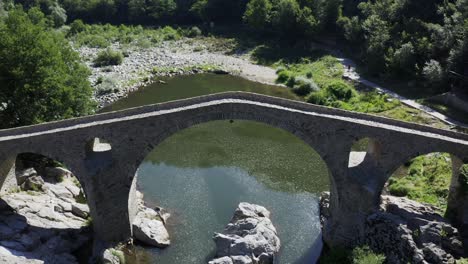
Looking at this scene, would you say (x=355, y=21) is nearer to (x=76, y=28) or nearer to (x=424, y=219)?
(x=424, y=219)

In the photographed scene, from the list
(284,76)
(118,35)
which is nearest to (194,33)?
(118,35)

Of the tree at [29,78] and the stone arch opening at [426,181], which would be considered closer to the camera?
the stone arch opening at [426,181]

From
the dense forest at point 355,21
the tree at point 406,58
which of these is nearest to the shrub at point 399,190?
the dense forest at point 355,21

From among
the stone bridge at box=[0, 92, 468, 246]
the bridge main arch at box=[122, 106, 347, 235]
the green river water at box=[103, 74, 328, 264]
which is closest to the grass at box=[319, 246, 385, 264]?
the stone bridge at box=[0, 92, 468, 246]

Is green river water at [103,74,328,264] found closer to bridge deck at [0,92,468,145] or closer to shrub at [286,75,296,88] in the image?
bridge deck at [0,92,468,145]

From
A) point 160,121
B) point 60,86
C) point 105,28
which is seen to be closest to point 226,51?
point 105,28

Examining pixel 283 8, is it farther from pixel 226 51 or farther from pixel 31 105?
pixel 31 105

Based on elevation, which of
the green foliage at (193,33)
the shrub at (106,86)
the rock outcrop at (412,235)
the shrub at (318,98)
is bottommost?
the shrub at (106,86)

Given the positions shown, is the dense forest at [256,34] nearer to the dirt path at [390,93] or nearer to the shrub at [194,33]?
the dirt path at [390,93]
